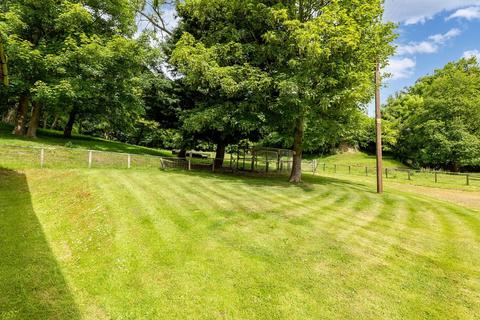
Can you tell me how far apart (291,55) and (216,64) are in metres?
3.76

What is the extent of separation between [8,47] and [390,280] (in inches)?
895

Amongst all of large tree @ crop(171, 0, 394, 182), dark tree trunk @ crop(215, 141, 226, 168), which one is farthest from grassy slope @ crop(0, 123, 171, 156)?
large tree @ crop(171, 0, 394, 182)

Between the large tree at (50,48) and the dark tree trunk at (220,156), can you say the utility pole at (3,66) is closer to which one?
the large tree at (50,48)

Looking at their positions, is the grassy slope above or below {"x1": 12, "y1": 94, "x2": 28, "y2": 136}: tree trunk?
below

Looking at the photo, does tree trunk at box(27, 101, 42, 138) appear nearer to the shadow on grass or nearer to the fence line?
the fence line

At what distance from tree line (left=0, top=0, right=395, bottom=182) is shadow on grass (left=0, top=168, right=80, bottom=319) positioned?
9681mm

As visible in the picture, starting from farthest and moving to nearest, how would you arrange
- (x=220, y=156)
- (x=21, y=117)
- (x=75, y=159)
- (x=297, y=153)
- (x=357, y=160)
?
(x=357, y=160) → (x=21, y=117) → (x=220, y=156) → (x=297, y=153) → (x=75, y=159)

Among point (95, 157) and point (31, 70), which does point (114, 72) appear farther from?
point (95, 157)

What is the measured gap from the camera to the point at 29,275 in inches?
174

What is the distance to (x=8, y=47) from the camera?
17469mm

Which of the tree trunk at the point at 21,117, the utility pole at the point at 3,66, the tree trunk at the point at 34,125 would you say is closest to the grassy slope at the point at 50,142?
the tree trunk at the point at 34,125

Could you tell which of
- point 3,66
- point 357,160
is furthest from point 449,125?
point 3,66

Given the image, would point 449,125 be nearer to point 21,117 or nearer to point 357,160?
point 357,160

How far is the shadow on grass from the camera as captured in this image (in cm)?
364
